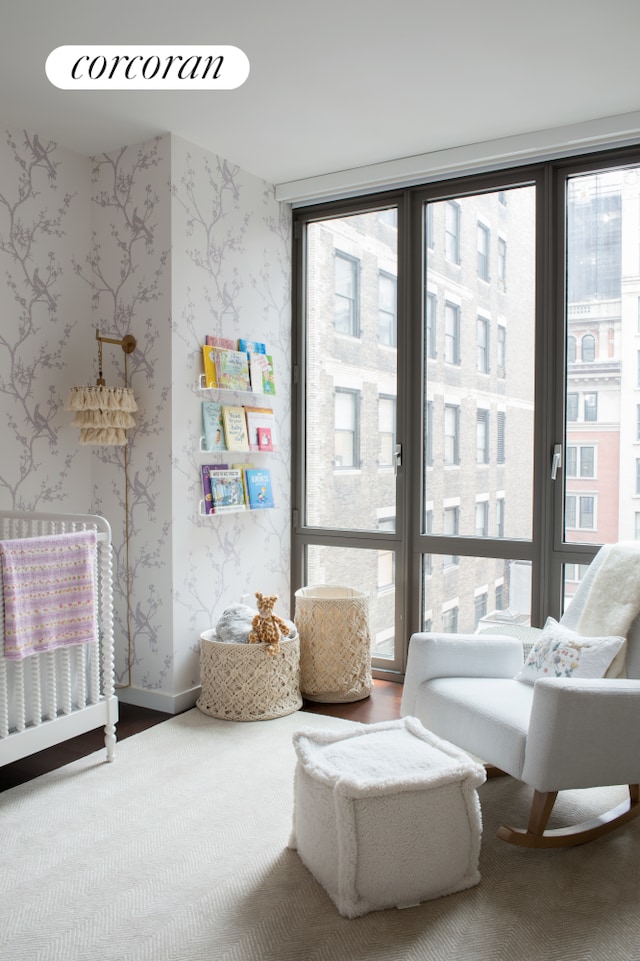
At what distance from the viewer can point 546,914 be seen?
1820 mm

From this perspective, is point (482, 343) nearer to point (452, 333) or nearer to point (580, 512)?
point (452, 333)

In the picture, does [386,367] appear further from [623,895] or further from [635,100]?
[623,895]

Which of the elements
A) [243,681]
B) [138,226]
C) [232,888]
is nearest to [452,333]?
[138,226]

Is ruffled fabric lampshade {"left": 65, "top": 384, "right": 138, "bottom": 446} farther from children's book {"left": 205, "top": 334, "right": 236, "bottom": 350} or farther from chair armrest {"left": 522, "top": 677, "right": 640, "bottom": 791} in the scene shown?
chair armrest {"left": 522, "top": 677, "right": 640, "bottom": 791}

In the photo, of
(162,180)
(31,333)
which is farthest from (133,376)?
(162,180)

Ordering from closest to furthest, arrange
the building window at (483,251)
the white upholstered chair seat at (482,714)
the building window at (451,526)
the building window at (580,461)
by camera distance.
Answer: the white upholstered chair seat at (482,714), the building window at (580,461), the building window at (483,251), the building window at (451,526)

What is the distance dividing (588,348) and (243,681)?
6.86ft

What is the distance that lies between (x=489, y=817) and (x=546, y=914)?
1.54 feet

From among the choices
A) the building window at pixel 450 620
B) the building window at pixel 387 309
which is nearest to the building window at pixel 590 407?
the building window at pixel 387 309

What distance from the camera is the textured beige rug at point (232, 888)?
67.2 inches

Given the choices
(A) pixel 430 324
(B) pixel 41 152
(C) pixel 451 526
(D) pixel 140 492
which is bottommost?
(C) pixel 451 526

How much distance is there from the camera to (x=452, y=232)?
Answer: 3.56 metres

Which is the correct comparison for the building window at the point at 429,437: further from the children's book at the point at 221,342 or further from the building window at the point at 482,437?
the children's book at the point at 221,342

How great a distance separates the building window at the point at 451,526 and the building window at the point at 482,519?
102mm
